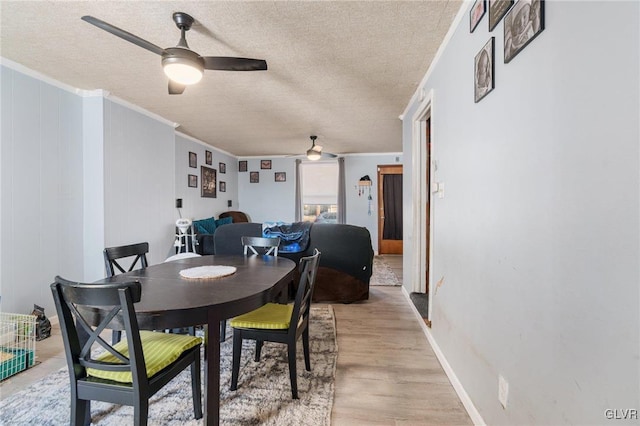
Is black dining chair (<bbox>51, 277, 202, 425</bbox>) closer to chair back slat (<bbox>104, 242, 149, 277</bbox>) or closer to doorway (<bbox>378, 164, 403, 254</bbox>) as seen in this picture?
chair back slat (<bbox>104, 242, 149, 277</bbox>)

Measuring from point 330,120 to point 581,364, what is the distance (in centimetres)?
396

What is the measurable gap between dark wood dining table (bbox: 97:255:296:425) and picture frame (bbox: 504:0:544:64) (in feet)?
5.31

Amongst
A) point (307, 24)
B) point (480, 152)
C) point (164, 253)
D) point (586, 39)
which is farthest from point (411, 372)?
point (164, 253)

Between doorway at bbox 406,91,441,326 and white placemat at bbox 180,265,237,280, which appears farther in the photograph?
doorway at bbox 406,91,441,326

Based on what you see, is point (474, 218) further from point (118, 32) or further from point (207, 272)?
point (118, 32)

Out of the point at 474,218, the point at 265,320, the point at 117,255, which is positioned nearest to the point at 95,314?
the point at 265,320

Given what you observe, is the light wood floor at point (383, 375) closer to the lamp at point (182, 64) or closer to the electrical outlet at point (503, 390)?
the electrical outlet at point (503, 390)

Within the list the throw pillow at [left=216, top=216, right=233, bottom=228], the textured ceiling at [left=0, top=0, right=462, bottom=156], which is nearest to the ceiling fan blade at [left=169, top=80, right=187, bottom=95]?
the textured ceiling at [left=0, top=0, right=462, bottom=156]

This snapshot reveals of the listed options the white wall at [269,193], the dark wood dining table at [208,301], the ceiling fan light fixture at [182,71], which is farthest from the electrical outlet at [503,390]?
the white wall at [269,193]

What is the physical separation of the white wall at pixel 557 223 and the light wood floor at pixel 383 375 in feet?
0.84

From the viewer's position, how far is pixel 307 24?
6.60ft

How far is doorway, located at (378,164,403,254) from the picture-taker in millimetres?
7039

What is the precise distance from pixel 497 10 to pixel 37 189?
3.90 meters

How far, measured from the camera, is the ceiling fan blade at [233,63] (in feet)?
6.66
